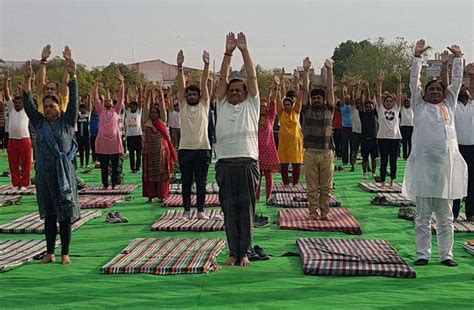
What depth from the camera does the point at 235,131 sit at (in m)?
6.30

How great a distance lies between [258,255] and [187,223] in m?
2.05

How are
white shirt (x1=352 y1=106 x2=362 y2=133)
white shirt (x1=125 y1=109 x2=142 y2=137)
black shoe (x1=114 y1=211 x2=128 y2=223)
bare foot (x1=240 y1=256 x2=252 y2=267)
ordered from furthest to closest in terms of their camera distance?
1. white shirt (x1=352 y1=106 x2=362 y2=133)
2. white shirt (x1=125 y1=109 x2=142 y2=137)
3. black shoe (x1=114 y1=211 x2=128 y2=223)
4. bare foot (x1=240 y1=256 x2=252 y2=267)

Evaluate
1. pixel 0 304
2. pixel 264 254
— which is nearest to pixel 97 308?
pixel 0 304

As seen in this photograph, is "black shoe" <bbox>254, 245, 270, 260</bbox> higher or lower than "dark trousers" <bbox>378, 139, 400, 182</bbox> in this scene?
lower

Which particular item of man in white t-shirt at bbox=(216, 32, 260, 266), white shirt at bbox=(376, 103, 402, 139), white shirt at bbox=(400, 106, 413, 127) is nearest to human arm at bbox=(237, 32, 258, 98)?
man in white t-shirt at bbox=(216, 32, 260, 266)

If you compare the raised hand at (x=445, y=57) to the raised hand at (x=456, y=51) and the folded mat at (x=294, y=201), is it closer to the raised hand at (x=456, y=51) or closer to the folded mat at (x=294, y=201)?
the raised hand at (x=456, y=51)

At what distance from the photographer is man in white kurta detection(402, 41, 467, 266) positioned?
6.34 m

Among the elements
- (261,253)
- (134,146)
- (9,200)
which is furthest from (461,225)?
(134,146)

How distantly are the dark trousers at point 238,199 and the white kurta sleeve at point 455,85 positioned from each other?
81.9 inches

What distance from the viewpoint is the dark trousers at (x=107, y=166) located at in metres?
11.9

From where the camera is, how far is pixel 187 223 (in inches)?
329

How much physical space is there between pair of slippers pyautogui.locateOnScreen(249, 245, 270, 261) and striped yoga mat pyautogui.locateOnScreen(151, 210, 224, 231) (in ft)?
5.19

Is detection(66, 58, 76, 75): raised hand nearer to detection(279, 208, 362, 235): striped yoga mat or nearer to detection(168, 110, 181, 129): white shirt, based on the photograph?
detection(279, 208, 362, 235): striped yoga mat

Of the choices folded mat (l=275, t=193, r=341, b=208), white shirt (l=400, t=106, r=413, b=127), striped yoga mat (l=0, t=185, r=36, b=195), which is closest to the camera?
folded mat (l=275, t=193, r=341, b=208)
